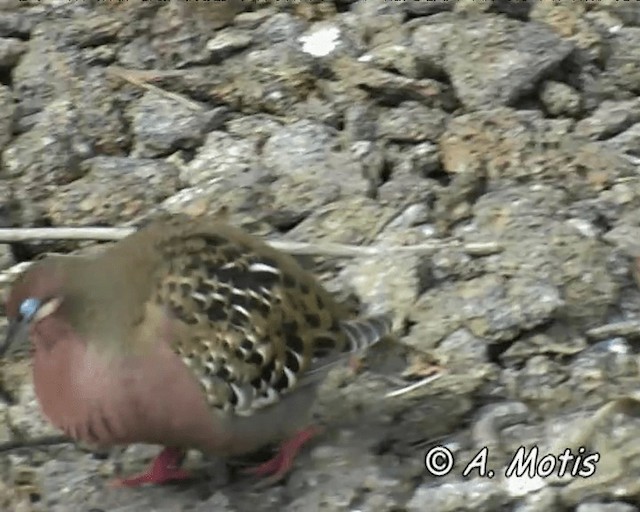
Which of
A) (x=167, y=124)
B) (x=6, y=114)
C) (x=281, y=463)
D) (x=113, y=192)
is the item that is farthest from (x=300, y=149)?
(x=281, y=463)

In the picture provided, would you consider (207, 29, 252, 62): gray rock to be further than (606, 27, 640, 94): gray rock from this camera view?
Yes

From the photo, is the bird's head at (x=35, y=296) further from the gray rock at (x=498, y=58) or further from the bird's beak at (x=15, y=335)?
the gray rock at (x=498, y=58)

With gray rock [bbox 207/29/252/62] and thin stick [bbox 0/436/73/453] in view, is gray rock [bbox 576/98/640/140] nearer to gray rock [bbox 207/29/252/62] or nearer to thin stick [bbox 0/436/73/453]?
gray rock [bbox 207/29/252/62]

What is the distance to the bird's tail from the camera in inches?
113

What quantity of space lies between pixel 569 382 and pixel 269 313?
72 cm

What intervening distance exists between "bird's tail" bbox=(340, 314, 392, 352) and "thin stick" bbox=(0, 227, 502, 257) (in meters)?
0.52

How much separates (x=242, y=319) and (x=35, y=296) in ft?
1.26

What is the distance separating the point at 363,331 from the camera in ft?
9.47

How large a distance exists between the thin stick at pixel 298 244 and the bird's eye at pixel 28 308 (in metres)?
0.86

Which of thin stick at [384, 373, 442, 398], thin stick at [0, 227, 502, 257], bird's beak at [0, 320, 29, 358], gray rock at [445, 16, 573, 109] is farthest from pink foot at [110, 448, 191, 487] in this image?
gray rock at [445, 16, 573, 109]

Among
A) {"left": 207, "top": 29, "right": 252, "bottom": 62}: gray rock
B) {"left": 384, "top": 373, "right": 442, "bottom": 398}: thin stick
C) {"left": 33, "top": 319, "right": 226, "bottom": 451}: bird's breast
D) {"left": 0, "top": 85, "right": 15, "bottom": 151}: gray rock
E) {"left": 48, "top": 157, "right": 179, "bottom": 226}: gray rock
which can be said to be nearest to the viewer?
{"left": 33, "top": 319, "right": 226, "bottom": 451}: bird's breast

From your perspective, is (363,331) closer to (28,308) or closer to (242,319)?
(242,319)

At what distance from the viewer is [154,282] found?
2701mm

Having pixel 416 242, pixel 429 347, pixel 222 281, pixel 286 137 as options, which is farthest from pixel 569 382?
pixel 286 137
